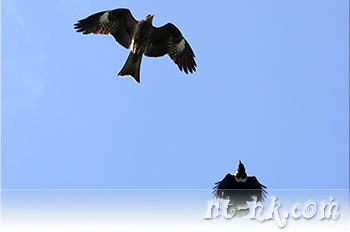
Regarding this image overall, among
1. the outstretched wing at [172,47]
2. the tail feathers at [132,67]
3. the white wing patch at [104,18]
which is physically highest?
the white wing patch at [104,18]

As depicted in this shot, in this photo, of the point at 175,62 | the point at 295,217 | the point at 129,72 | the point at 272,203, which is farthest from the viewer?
the point at 175,62

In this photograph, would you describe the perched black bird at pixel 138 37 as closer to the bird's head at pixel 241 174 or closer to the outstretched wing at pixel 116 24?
the outstretched wing at pixel 116 24

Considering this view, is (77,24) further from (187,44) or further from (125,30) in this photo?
(187,44)

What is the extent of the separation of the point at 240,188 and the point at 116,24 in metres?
4.47

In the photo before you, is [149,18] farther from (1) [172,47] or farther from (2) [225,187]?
(2) [225,187]

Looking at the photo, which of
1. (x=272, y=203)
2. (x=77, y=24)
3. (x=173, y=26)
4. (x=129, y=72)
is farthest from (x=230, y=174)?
(x=77, y=24)

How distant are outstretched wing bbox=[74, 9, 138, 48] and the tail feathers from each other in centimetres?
39

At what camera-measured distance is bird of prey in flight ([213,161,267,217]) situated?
8430mm

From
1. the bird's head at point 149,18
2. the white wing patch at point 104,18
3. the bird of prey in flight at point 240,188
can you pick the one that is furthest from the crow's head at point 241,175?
the white wing patch at point 104,18

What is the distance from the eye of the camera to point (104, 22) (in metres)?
10.0

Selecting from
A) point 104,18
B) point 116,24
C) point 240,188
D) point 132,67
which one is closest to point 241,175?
point 240,188

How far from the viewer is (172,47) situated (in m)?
10.4

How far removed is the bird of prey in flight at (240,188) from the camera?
8.43 m

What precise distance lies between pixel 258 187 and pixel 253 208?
814 mm
